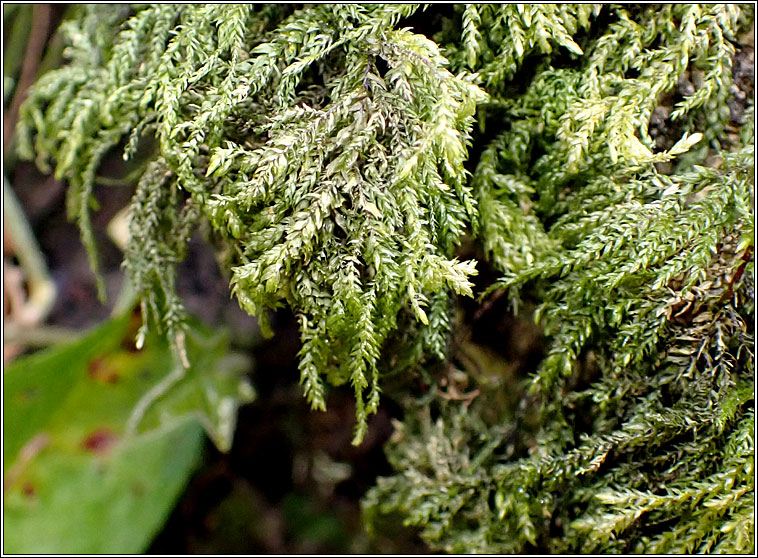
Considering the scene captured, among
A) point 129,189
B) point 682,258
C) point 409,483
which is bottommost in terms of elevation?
point 409,483

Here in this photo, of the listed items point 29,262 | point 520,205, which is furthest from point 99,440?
point 520,205

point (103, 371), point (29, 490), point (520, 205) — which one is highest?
point (520, 205)

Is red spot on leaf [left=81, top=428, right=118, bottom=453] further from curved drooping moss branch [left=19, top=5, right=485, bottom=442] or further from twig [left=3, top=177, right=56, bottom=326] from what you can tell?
curved drooping moss branch [left=19, top=5, right=485, bottom=442]

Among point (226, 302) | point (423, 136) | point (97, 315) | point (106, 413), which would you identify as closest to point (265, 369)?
point (226, 302)

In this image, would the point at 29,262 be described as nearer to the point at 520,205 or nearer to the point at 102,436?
the point at 102,436

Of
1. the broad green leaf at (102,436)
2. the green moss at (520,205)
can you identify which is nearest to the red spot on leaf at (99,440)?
the broad green leaf at (102,436)

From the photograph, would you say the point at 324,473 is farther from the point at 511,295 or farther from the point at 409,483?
the point at 511,295

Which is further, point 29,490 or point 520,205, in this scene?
point 29,490

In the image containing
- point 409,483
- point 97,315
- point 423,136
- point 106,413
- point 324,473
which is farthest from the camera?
point 97,315
